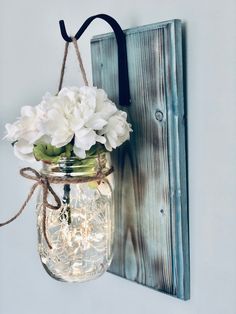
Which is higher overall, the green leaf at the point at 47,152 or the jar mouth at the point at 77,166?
the green leaf at the point at 47,152

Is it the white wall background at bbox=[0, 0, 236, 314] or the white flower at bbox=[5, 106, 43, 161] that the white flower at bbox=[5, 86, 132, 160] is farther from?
the white wall background at bbox=[0, 0, 236, 314]

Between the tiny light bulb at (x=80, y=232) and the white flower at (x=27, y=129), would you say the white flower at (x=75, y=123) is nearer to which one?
the white flower at (x=27, y=129)

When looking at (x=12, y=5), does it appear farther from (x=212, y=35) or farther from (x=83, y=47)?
(x=212, y=35)

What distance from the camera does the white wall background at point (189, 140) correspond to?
75cm

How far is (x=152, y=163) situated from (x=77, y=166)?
117 millimetres

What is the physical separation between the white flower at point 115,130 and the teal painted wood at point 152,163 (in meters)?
0.05

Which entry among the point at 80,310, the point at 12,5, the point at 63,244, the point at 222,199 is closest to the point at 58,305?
the point at 80,310

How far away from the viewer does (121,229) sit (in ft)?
3.00

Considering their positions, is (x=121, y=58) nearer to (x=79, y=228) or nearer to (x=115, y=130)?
(x=115, y=130)

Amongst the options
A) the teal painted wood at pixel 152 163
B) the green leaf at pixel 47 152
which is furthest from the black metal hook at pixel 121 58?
the green leaf at pixel 47 152

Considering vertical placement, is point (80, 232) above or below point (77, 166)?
below

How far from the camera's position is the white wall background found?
754 millimetres

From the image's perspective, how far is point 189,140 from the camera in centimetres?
80

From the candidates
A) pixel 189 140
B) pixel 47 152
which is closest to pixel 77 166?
pixel 47 152
